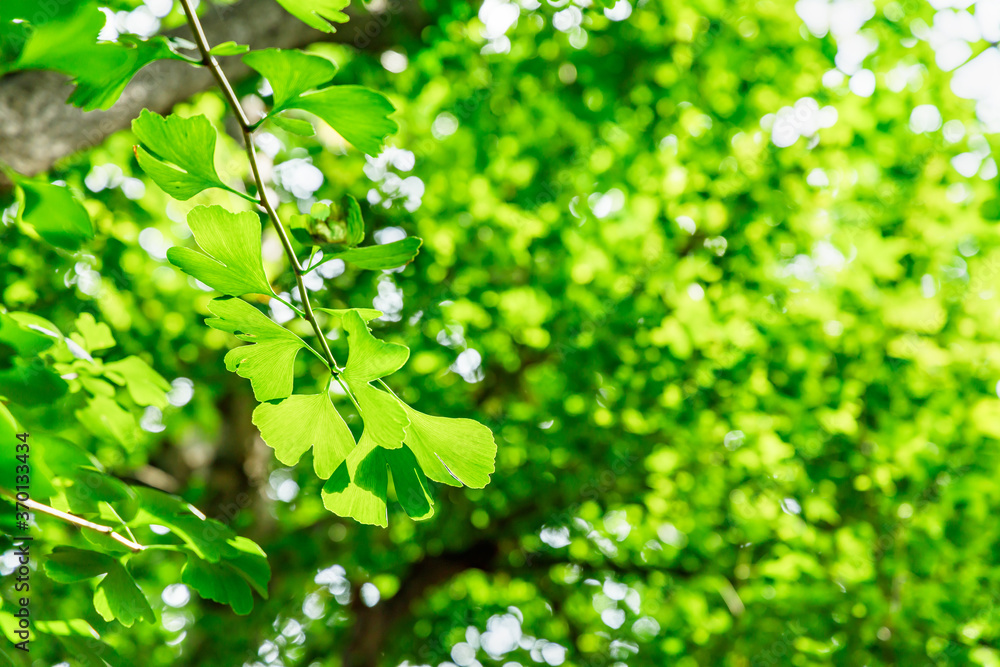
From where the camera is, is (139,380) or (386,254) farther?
(139,380)

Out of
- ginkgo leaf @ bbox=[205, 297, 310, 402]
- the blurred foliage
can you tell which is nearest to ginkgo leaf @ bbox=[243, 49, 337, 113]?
ginkgo leaf @ bbox=[205, 297, 310, 402]

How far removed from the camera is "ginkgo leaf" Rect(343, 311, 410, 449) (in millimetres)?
558

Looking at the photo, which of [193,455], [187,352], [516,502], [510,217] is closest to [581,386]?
[510,217]

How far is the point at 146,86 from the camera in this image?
78.7 inches

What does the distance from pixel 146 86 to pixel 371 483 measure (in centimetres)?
188

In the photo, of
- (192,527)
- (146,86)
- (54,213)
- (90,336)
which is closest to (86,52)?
(54,213)

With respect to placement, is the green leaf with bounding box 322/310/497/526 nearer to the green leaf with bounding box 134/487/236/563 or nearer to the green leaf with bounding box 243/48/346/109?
the green leaf with bounding box 134/487/236/563

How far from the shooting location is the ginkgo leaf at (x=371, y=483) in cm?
66

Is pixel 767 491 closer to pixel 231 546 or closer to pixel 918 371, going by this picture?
pixel 918 371

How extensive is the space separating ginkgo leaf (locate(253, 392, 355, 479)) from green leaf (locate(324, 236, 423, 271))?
14 centimetres

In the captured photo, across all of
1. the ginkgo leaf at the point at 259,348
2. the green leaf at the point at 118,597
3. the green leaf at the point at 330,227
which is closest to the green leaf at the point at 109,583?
the green leaf at the point at 118,597

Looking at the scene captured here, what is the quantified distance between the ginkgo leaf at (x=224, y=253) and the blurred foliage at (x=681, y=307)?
2036 mm

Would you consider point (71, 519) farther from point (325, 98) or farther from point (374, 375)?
point (325, 98)

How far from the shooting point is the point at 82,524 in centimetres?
71
